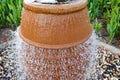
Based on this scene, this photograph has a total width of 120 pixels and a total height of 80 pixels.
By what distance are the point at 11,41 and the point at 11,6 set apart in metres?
0.35

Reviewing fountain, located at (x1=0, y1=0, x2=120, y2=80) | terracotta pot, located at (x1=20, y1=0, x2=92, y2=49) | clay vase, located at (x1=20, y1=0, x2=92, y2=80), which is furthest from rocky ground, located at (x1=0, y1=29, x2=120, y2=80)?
terracotta pot, located at (x1=20, y1=0, x2=92, y2=49)

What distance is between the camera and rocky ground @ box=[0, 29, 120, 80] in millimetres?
2592

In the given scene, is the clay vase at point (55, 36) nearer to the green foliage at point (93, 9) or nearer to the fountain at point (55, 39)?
the fountain at point (55, 39)

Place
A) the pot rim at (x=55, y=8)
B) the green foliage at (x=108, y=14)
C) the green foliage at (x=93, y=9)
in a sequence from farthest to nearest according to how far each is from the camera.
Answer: the green foliage at (x=93, y=9) < the green foliage at (x=108, y=14) < the pot rim at (x=55, y=8)

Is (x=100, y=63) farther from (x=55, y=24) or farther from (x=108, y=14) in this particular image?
(x=55, y=24)

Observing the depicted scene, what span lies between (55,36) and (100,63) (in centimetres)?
105

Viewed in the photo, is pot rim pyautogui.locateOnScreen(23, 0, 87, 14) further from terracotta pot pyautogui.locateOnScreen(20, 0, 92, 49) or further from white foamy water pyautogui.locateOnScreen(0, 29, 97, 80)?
white foamy water pyautogui.locateOnScreen(0, 29, 97, 80)

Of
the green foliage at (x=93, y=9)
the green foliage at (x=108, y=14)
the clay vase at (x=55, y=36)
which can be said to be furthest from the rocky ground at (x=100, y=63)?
the clay vase at (x=55, y=36)

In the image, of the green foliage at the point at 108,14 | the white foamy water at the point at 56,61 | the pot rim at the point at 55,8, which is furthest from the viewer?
the green foliage at the point at 108,14

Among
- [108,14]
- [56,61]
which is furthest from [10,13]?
[56,61]

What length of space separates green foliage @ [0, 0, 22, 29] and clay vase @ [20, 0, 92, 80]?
104 centimetres

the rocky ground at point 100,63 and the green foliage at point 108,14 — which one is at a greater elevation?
the green foliage at point 108,14

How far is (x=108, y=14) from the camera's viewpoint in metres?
3.10

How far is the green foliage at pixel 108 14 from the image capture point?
2861 mm
